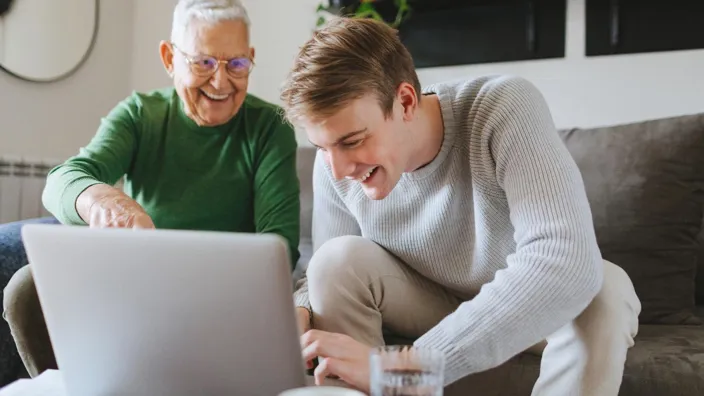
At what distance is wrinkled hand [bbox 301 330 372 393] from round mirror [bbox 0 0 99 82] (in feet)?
5.34

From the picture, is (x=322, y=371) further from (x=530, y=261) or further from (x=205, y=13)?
(x=205, y=13)

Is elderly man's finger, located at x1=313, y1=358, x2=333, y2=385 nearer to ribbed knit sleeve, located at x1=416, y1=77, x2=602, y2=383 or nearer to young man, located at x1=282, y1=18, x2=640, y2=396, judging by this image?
young man, located at x1=282, y1=18, x2=640, y2=396

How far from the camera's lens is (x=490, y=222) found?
1.16 meters

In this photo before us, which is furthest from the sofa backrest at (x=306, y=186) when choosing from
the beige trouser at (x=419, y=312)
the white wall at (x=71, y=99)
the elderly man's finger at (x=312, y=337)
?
the elderly man's finger at (x=312, y=337)

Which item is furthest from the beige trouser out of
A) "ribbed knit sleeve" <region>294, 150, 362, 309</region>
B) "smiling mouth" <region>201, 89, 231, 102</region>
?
"smiling mouth" <region>201, 89, 231, 102</region>

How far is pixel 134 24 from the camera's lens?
8.67 feet

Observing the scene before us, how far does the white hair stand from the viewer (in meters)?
1.49

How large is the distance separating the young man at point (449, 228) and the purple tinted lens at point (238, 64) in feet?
0.99

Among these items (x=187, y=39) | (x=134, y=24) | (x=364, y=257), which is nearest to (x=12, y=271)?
(x=187, y=39)

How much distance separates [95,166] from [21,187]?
78 cm

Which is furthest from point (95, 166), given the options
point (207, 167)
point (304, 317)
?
point (304, 317)

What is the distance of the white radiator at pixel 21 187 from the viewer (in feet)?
6.68

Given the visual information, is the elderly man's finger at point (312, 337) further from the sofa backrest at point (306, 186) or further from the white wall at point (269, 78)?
the white wall at point (269, 78)

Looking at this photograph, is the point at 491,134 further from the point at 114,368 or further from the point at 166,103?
the point at 166,103
